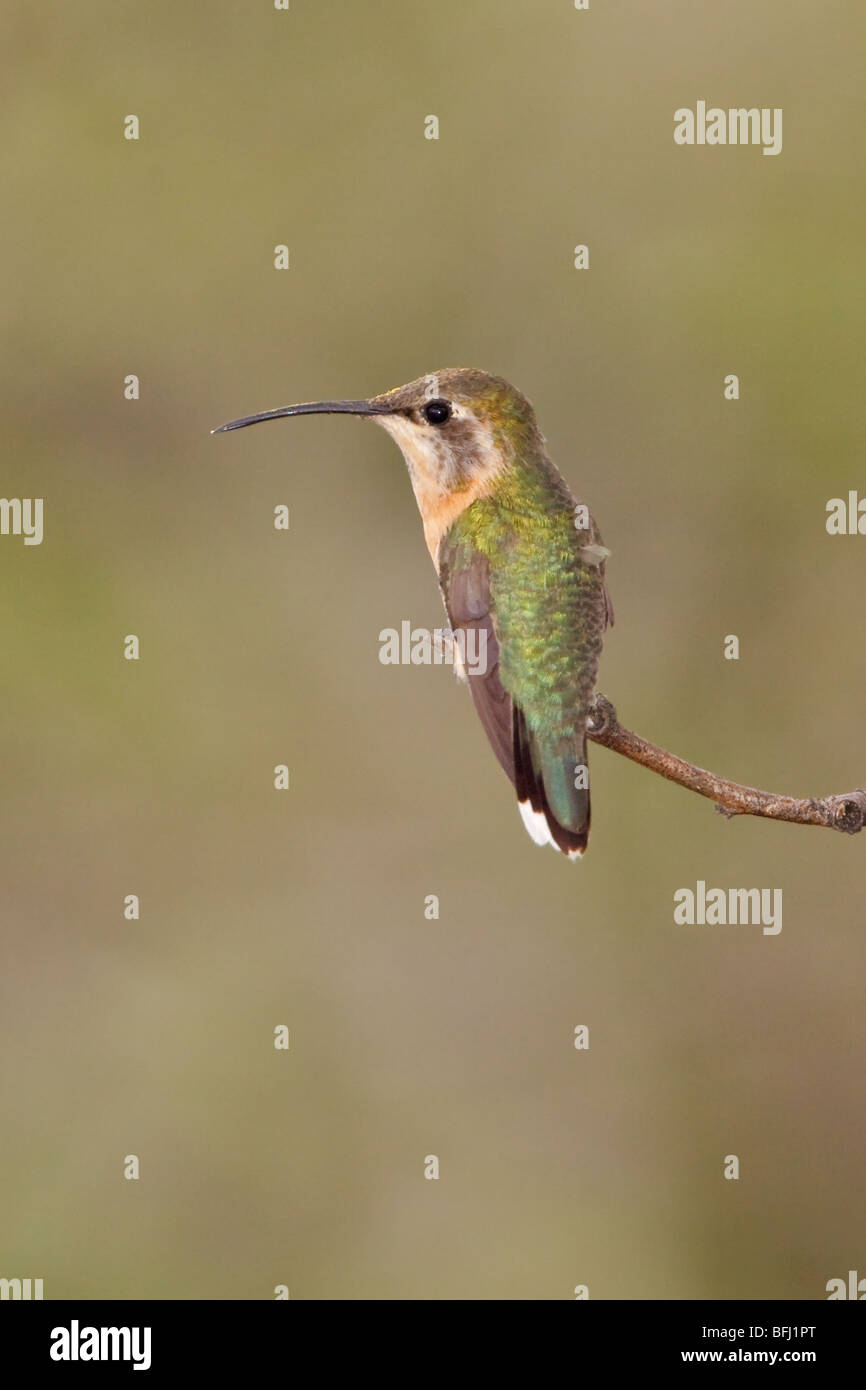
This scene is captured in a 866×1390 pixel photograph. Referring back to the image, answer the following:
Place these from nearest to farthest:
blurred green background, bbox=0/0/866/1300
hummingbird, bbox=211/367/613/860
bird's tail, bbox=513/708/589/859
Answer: bird's tail, bbox=513/708/589/859 → hummingbird, bbox=211/367/613/860 → blurred green background, bbox=0/0/866/1300

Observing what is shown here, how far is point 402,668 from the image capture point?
7578mm

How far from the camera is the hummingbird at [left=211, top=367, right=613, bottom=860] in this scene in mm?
3246

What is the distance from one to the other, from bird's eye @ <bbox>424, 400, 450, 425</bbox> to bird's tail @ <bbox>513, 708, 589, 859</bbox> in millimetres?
674

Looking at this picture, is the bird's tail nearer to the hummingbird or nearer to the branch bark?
the hummingbird

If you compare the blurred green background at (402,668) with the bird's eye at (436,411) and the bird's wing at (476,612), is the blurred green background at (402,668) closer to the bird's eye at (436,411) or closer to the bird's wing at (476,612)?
the bird's wing at (476,612)

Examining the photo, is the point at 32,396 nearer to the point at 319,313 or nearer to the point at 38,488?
the point at 38,488

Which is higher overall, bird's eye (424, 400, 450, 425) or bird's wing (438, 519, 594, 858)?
bird's eye (424, 400, 450, 425)

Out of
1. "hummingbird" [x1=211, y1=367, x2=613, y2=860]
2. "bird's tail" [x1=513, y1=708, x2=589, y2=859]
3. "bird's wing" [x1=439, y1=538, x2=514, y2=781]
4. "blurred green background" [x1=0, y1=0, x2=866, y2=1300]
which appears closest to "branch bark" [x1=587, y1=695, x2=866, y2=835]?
"bird's tail" [x1=513, y1=708, x2=589, y2=859]

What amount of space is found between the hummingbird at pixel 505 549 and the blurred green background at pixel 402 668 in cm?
347

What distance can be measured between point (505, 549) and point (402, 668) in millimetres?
4235

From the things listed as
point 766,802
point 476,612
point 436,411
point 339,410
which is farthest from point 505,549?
point 766,802

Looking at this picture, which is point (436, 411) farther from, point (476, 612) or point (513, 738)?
point (513, 738)

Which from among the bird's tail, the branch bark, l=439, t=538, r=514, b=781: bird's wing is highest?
l=439, t=538, r=514, b=781: bird's wing

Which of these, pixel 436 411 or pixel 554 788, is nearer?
pixel 554 788
